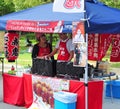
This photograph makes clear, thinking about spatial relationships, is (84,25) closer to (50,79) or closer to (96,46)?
(50,79)

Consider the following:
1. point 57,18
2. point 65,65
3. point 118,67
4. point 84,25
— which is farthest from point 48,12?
point 118,67

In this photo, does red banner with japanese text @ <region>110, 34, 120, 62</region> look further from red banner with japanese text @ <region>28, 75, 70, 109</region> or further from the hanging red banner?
red banner with japanese text @ <region>28, 75, 70, 109</region>

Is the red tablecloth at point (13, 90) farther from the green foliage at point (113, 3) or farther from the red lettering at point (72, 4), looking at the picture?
the green foliage at point (113, 3)

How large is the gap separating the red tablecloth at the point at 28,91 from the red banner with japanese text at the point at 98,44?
8.95ft

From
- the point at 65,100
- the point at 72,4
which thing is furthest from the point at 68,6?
the point at 65,100

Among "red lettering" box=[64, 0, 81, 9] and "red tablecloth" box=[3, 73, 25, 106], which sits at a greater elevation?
"red lettering" box=[64, 0, 81, 9]

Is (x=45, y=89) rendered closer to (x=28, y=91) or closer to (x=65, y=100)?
(x=28, y=91)

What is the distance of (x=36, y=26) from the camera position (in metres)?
8.88

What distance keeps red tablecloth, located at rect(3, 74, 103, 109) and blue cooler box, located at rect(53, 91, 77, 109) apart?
17 centimetres

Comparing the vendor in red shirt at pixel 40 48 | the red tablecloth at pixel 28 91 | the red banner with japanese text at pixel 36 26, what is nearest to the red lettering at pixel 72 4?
the red banner with japanese text at pixel 36 26

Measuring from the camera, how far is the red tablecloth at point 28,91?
326 inches

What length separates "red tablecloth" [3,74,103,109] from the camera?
8289mm

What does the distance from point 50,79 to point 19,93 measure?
157cm

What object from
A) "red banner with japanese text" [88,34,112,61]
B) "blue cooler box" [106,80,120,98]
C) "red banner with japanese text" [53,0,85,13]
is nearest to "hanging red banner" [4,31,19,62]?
"red banner with japanese text" [88,34,112,61]
